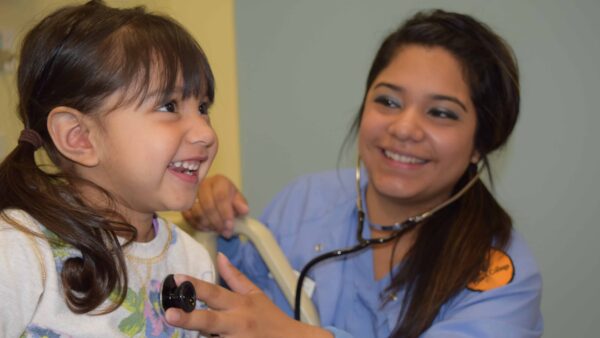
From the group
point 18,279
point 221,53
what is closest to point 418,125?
point 18,279

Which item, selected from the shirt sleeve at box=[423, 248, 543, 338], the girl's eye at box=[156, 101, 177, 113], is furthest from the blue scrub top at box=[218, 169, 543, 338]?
the girl's eye at box=[156, 101, 177, 113]

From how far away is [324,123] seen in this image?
2154 mm

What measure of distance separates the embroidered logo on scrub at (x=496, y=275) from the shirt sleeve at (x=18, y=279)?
0.80 meters

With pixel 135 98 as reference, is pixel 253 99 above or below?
below

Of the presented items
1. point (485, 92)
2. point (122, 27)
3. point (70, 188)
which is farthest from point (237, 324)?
point (485, 92)

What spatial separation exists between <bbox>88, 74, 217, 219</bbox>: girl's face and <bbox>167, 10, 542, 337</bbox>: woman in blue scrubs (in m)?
0.47

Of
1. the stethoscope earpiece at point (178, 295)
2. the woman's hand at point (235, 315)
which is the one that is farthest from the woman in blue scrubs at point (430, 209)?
the stethoscope earpiece at point (178, 295)

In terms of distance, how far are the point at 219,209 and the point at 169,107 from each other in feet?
1.70

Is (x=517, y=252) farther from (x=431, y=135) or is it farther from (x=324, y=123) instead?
(x=324, y=123)

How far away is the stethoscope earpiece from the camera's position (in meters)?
0.83

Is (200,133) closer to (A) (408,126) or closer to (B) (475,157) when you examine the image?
(A) (408,126)

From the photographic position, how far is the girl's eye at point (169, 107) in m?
0.89

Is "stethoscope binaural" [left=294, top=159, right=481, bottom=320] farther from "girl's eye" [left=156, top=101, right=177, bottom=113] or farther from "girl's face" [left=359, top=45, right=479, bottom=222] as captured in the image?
"girl's eye" [left=156, top=101, right=177, bottom=113]

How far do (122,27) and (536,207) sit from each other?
1.46m
